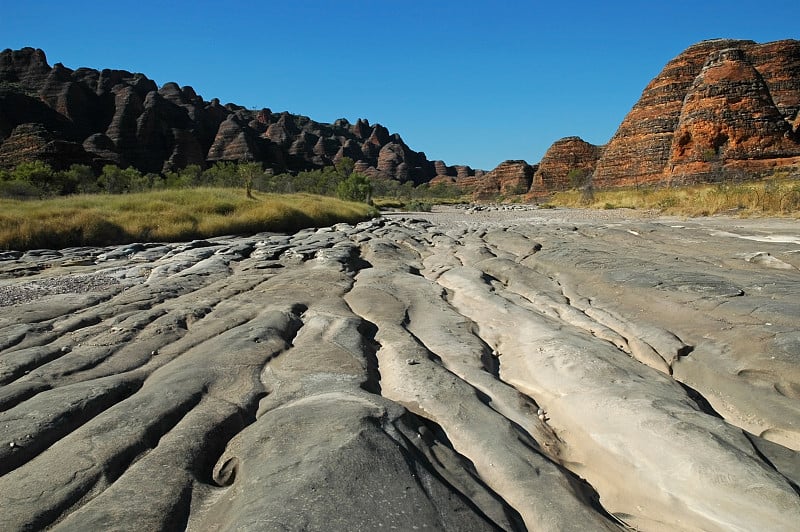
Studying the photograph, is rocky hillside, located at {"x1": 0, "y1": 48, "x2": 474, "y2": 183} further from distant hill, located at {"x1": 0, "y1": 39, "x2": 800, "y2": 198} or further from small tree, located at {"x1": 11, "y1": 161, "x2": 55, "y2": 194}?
small tree, located at {"x1": 11, "y1": 161, "x2": 55, "y2": 194}

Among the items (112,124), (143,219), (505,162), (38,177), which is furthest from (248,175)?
(505,162)

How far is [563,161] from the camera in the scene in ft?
227

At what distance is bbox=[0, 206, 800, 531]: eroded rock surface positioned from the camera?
1.96m

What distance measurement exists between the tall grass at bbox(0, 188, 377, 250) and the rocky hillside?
41152 mm

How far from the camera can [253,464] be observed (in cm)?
215

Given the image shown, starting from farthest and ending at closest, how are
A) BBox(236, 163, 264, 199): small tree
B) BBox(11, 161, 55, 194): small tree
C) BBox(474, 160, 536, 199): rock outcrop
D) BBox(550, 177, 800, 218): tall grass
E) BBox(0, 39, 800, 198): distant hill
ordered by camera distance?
BBox(474, 160, 536, 199): rock outcrop < BBox(11, 161, 55, 194): small tree < BBox(0, 39, 800, 198): distant hill < BBox(236, 163, 264, 199): small tree < BBox(550, 177, 800, 218): tall grass

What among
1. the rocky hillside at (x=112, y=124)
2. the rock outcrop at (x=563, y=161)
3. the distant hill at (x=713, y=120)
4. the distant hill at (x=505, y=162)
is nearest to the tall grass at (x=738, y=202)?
the distant hill at (x=713, y=120)

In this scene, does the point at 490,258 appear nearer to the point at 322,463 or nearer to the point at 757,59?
the point at 322,463

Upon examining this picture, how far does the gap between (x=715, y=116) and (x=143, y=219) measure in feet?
110

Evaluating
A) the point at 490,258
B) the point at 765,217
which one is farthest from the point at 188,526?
the point at 765,217

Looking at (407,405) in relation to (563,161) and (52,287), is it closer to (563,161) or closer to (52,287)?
(52,287)

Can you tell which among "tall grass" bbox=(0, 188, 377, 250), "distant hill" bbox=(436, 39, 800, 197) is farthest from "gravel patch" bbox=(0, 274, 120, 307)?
"distant hill" bbox=(436, 39, 800, 197)

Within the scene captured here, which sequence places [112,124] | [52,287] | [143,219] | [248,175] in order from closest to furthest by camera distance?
[52,287] < [143,219] < [248,175] < [112,124]

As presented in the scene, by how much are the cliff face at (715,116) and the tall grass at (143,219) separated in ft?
83.2
